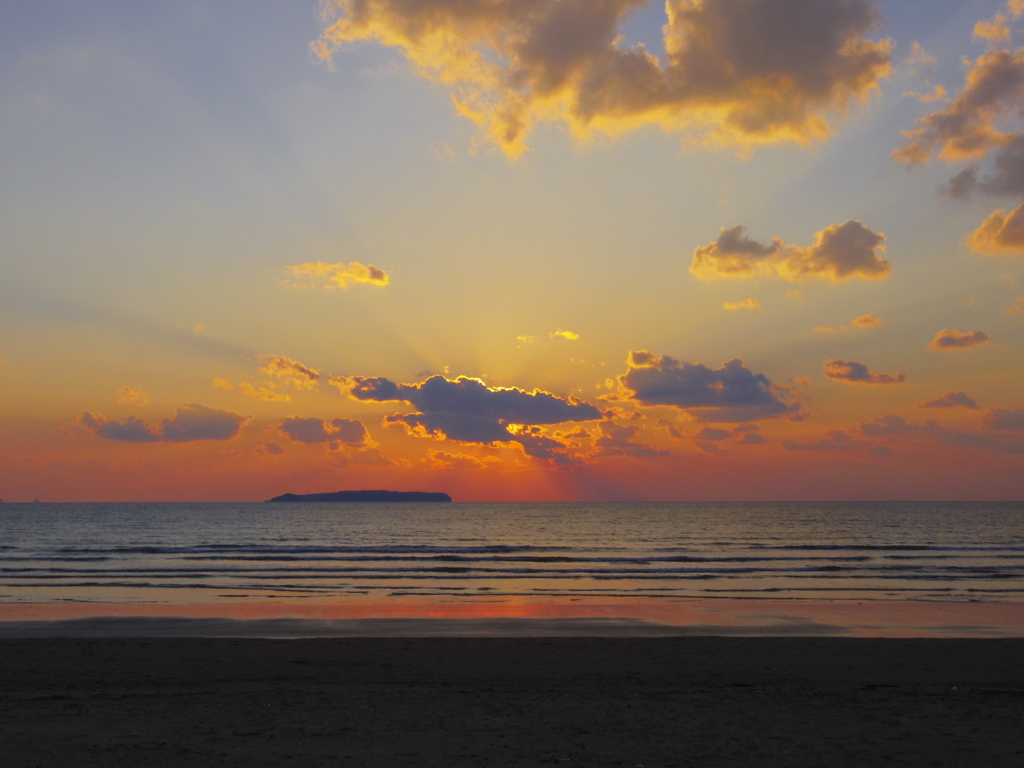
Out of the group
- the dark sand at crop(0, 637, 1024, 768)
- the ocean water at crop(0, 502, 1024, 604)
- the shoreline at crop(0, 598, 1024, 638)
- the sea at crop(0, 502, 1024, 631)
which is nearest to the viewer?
the dark sand at crop(0, 637, 1024, 768)

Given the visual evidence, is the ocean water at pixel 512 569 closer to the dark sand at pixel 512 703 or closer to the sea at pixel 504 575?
the sea at pixel 504 575

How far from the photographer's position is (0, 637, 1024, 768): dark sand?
30.7ft

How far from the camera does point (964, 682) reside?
567 inches

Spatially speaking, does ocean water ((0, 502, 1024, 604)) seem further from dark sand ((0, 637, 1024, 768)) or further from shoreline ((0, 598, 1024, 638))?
dark sand ((0, 637, 1024, 768))

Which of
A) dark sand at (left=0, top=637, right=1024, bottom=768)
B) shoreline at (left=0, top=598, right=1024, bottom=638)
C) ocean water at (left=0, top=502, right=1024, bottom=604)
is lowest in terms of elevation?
ocean water at (left=0, top=502, right=1024, bottom=604)

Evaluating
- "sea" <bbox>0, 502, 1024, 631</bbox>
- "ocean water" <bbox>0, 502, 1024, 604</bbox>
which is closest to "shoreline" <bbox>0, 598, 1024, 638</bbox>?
"sea" <bbox>0, 502, 1024, 631</bbox>

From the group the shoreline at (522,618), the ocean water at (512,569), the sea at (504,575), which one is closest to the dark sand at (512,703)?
the shoreline at (522,618)

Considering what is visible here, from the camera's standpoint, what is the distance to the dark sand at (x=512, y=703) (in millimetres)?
9367

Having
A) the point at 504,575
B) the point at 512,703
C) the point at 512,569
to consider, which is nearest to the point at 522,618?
the point at 512,703

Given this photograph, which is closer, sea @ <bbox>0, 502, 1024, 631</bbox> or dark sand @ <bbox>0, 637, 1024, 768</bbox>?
dark sand @ <bbox>0, 637, 1024, 768</bbox>

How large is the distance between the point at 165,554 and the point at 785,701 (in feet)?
174

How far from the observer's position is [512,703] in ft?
39.6

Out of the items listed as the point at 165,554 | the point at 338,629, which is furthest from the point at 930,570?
the point at 165,554

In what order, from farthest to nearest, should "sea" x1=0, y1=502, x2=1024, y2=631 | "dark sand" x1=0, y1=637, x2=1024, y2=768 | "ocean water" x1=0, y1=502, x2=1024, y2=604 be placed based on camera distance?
"ocean water" x1=0, y1=502, x2=1024, y2=604, "sea" x1=0, y1=502, x2=1024, y2=631, "dark sand" x1=0, y1=637, x2=1024, y2=768
